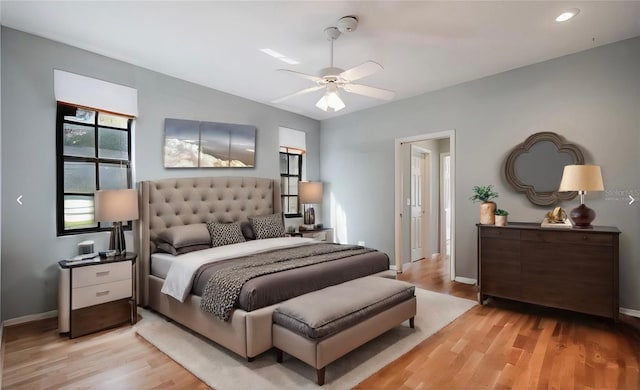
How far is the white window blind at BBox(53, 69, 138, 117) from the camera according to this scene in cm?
320

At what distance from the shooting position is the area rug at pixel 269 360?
2.14 metres

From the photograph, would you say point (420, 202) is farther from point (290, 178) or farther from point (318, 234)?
point (290, 178)

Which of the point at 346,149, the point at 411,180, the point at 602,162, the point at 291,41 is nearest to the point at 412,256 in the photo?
the point at 411,180

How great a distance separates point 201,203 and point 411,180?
11.9ft

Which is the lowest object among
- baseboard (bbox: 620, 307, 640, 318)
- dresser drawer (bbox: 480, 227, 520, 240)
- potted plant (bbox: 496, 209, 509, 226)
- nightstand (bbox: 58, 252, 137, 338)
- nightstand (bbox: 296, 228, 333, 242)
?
baseboard (bbox: 620, 307, 640, 318)

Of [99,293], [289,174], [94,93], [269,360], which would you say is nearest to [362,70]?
[269,360]

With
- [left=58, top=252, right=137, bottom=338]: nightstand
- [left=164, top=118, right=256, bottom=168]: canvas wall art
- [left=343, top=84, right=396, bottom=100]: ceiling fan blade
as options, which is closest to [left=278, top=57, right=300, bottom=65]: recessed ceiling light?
[left=343, top=84, right=396, bottom=100]: ceiling fan blade

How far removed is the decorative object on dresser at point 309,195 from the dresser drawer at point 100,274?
2892 mm

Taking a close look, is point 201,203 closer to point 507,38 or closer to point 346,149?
point 346,149

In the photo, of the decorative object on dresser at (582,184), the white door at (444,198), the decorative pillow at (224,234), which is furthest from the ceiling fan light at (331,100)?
the white door at (444,198)

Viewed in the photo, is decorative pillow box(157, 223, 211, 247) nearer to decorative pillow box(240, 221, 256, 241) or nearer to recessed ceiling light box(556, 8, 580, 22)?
decorative pillow box(240, 221, 256, 241)

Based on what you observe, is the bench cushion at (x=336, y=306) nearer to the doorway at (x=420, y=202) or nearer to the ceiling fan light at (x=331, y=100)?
the ceiling fan light at (x=331, y=100)

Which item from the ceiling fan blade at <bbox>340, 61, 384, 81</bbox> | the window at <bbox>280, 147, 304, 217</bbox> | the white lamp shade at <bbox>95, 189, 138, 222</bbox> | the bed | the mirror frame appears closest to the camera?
the bed

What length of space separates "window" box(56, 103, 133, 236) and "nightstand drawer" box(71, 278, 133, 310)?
787 mm
